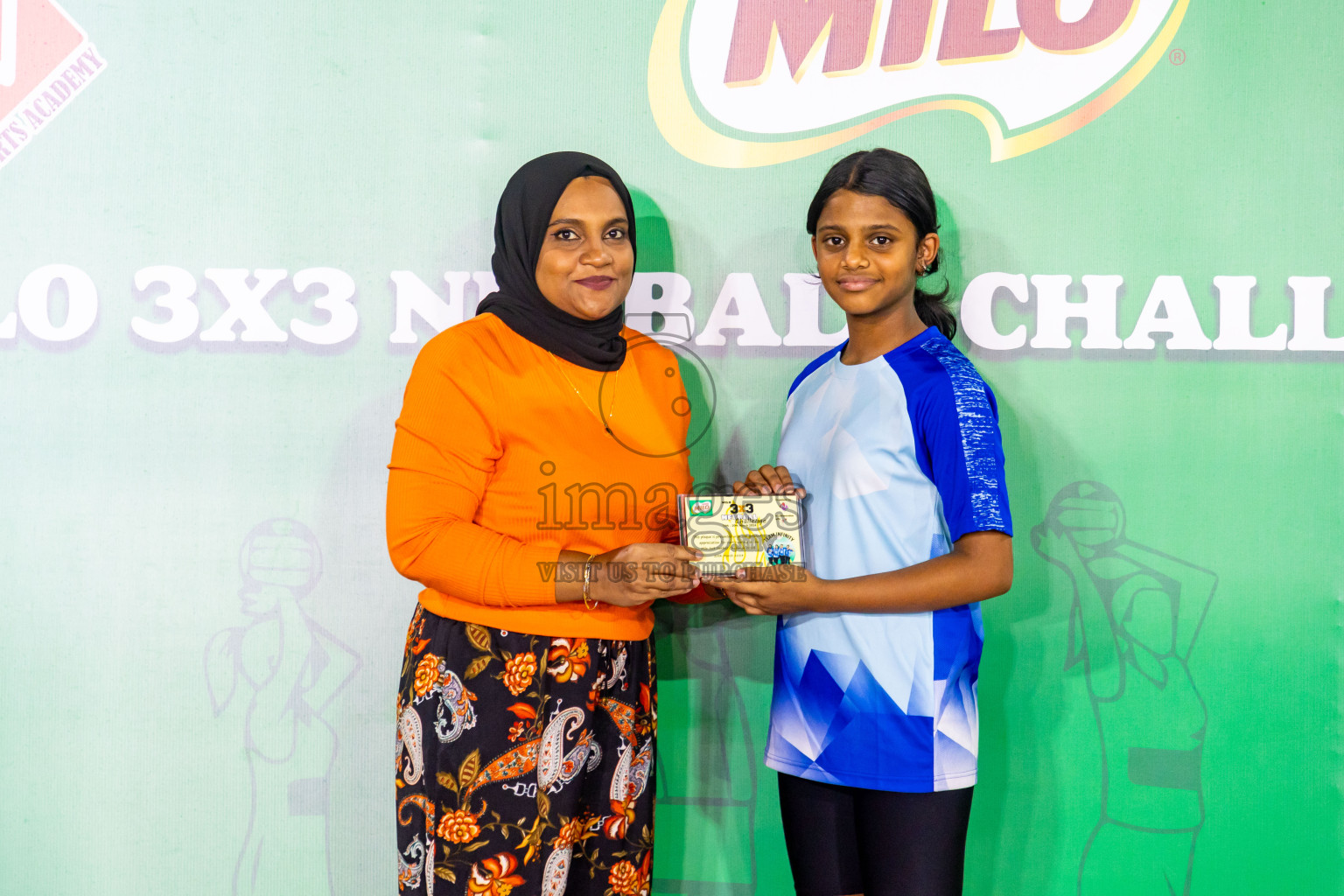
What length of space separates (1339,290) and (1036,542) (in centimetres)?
88

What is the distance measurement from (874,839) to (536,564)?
74cm

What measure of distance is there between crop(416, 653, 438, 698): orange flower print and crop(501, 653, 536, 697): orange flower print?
0.41 feet

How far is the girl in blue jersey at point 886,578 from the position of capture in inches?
56.1

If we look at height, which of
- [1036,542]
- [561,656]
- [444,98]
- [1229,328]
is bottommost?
[561,656]

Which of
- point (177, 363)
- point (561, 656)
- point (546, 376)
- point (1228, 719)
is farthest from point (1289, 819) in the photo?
point (177, 363)

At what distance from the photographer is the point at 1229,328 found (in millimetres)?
1955

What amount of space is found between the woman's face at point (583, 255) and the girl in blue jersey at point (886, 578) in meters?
0.38

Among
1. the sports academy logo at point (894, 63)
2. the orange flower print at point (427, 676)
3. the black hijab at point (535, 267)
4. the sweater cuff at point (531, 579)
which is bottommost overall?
the orange flower print at point (427, 676)

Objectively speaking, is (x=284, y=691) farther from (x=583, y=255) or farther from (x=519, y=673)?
(x=583, y=255)

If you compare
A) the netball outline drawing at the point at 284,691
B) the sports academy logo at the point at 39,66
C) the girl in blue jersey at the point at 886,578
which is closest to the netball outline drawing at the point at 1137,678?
the girl in blue jersey at the point at 886,578

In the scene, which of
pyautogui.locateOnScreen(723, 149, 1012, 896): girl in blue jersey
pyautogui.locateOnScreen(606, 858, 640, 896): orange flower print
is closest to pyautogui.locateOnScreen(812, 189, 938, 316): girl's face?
pyautogui.locateOnScreen(723, 149, 1012, 896): girl in blue jersey

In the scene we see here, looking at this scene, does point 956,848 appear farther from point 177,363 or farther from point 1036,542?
point 177,363

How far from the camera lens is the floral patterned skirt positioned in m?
1.46

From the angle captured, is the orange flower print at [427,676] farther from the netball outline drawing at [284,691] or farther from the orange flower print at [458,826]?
the netball outline drawing at [284,691]
